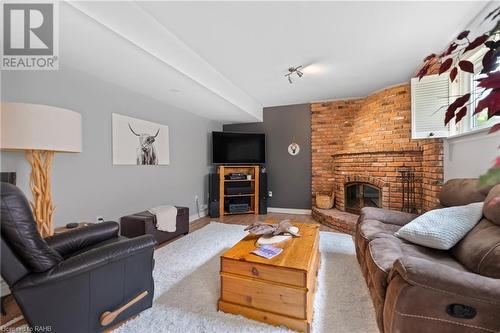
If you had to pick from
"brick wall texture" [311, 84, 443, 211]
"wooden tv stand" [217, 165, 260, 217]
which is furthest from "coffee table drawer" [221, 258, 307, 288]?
"wooden tv stand" [217, 165, 260, 217]

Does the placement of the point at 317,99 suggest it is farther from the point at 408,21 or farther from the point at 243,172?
the point at 408,21

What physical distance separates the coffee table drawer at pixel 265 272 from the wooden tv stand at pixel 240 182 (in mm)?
3078

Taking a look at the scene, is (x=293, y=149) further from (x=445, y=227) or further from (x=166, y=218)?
(x=445, y=227)

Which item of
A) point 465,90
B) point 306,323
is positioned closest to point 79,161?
point 306,323

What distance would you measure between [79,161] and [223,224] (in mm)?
2286

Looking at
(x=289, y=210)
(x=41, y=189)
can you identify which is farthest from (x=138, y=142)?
(x=289, y=210)

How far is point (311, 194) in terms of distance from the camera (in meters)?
4.82

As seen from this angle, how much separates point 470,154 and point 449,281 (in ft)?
6.15

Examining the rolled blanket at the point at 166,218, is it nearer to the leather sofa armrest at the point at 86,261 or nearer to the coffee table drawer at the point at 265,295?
the leather sofa armrest at the point at 86,261

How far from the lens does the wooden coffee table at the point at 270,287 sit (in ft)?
4.91

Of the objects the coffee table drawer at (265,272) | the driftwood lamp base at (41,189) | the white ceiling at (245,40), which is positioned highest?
the white ceiling at (245,40)

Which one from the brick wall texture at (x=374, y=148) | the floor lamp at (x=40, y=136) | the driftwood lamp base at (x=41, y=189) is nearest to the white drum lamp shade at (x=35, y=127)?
the floor lamp at (x=40, y=136)

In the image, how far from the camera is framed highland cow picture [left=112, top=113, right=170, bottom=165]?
304 centimetres

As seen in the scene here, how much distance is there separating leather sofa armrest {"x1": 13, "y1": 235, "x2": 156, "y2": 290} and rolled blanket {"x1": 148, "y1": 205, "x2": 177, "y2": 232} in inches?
57.3
